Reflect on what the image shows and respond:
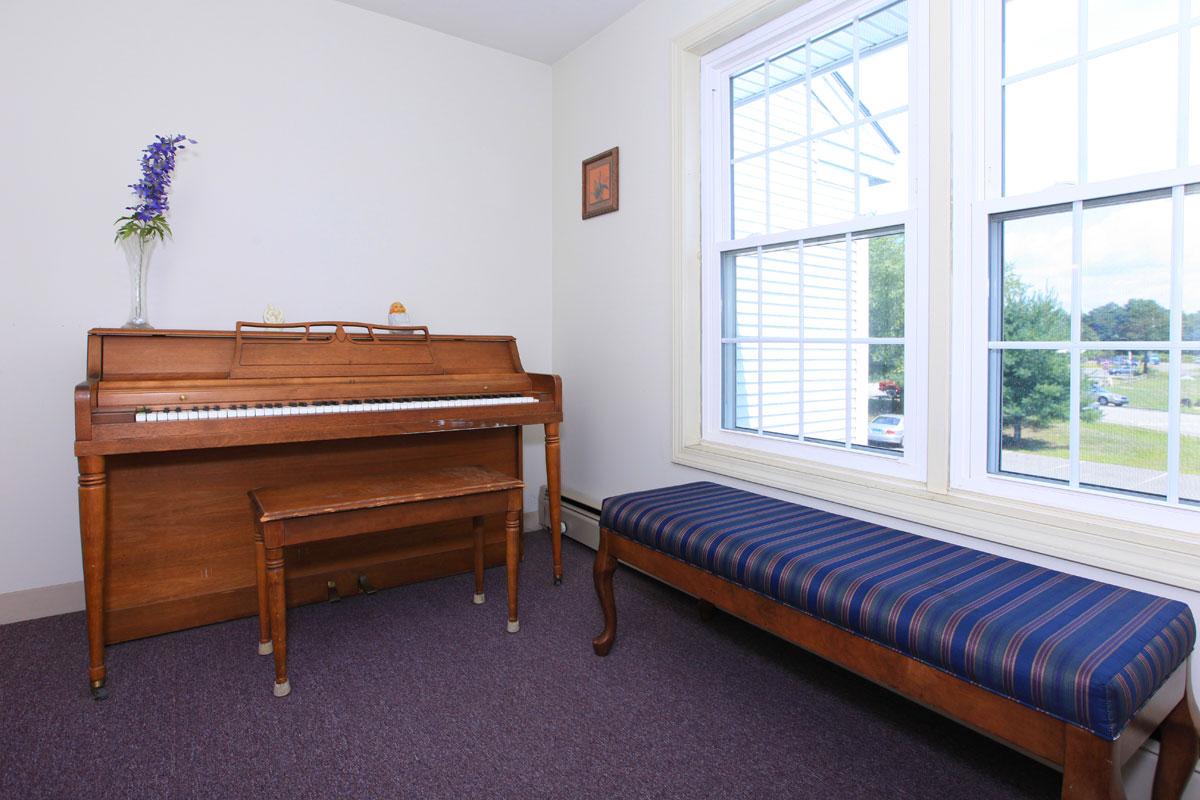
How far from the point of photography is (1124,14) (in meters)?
1.62

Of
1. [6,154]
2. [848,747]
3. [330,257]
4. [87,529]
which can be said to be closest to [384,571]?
[87,529]

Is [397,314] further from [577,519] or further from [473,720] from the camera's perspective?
[473,720]

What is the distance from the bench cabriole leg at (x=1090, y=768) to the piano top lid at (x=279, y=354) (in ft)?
7.88

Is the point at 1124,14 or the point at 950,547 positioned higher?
the point at 1124,14

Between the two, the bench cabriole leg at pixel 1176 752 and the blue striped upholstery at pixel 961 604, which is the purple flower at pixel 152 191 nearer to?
the blue striped upholstery at pixel 961 604

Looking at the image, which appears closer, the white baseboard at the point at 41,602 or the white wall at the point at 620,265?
the white baseboard at the point at 41,602

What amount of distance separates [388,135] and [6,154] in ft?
4.85

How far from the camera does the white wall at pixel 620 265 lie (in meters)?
2.92

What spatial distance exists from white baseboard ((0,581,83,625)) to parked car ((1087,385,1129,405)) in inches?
143

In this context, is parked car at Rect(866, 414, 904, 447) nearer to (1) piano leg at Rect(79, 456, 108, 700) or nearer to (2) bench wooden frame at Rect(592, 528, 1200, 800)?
(2) bench wooden frame at Rect(592, 528, 1200, 800)

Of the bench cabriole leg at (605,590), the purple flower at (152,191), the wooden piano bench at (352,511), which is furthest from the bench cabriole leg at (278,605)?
the purple flower at (152,191)

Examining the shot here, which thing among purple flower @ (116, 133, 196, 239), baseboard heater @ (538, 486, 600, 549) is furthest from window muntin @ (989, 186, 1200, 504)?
purple flower @ (116, 133, 196, 239)

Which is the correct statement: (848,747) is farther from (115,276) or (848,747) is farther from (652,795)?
(115,276)

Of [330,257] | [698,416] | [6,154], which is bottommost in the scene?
[698,416]
